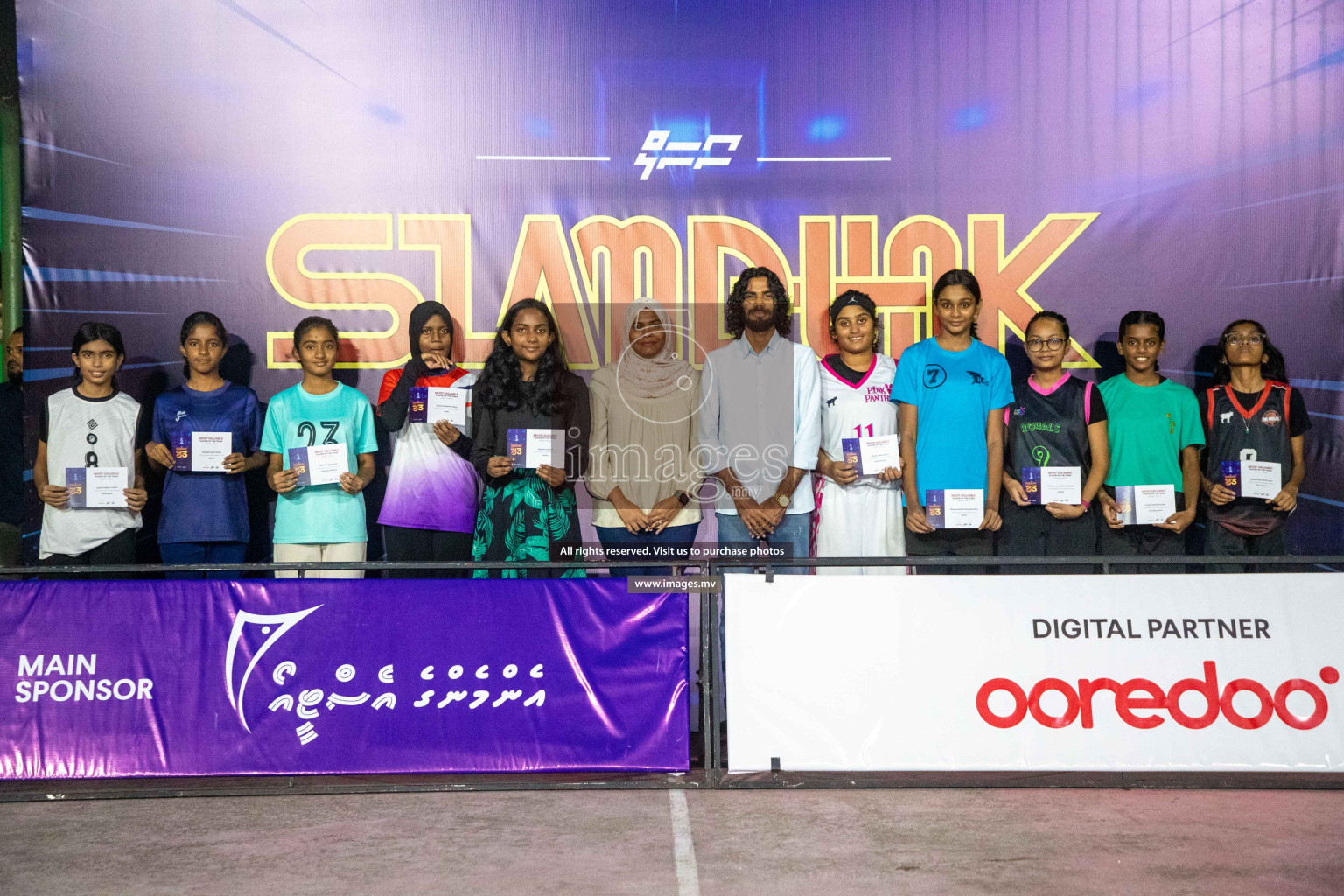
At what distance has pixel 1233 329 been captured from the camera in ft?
20.6

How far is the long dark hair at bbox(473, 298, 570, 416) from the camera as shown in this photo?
591 centimetres

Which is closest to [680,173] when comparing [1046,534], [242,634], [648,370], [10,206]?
[648,370]

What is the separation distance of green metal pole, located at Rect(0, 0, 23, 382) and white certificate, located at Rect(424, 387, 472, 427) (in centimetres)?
269

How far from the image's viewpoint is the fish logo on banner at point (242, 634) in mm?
4922

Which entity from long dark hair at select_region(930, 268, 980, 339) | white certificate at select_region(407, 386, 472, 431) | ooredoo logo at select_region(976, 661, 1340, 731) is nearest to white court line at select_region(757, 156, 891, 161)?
long dark hair at select_region(930, 268, 980, 339)

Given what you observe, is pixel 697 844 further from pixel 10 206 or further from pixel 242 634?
pixel 10 206

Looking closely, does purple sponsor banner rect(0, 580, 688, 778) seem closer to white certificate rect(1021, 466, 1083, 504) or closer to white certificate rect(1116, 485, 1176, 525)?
white certificate rect(1021, 466, 1083, 504)

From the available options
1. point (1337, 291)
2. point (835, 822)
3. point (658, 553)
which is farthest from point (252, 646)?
point (1337, 291)

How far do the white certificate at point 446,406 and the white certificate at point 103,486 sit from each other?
5.53 ft

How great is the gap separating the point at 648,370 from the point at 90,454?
10.3 ft

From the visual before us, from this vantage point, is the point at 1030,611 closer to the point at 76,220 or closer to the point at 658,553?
the point at 658,553

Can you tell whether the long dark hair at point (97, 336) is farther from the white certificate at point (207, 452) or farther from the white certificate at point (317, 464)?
the white certificate at point (317, 464)

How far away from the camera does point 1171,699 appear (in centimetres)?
488

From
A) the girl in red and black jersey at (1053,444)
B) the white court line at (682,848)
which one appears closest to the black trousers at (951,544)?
the girl in red and black jersey at (1053,444)
